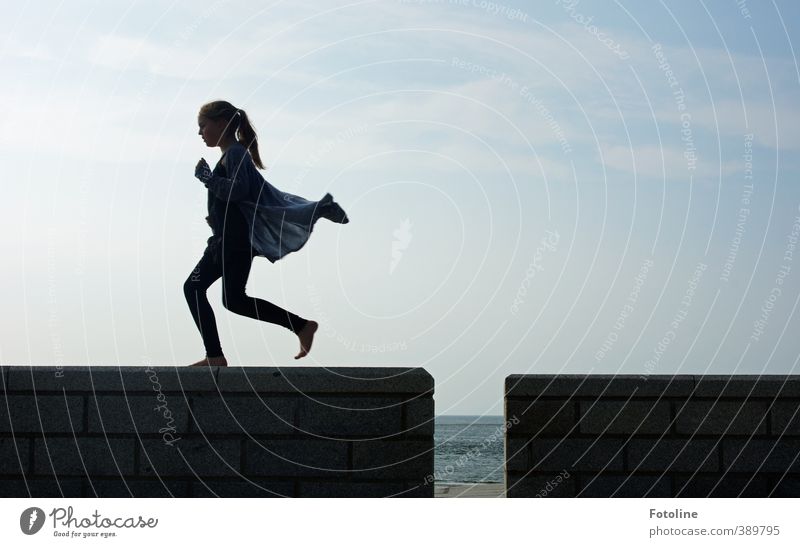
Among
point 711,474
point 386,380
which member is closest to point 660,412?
point 711,474

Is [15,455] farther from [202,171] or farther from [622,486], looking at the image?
[622,486]

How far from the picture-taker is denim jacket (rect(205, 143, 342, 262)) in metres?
8.88

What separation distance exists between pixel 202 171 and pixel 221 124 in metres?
0.48

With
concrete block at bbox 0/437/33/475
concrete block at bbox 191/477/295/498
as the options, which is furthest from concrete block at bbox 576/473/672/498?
concrete block at bbox 0/437/33/475

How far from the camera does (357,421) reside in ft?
27.9

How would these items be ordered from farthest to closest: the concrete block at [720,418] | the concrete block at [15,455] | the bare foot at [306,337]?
1. the bare foot at [306,337]
2. the concrete block at [15,455]
3. the concrete block at [720,418]

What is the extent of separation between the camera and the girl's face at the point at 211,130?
9039 mm

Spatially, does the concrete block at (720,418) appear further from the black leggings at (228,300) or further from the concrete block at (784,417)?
the black leggings at (228,300)

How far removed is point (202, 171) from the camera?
8.88 m

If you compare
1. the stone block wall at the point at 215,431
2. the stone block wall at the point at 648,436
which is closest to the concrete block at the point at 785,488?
the stone block wall at the point at 648,436

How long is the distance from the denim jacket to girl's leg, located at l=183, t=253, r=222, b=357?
0.58 feet

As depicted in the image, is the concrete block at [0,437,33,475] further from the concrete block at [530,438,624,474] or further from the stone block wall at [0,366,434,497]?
the concrete block at [530,438,624,474]

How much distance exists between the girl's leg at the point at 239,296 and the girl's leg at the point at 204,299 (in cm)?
13

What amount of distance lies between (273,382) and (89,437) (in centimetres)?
165
